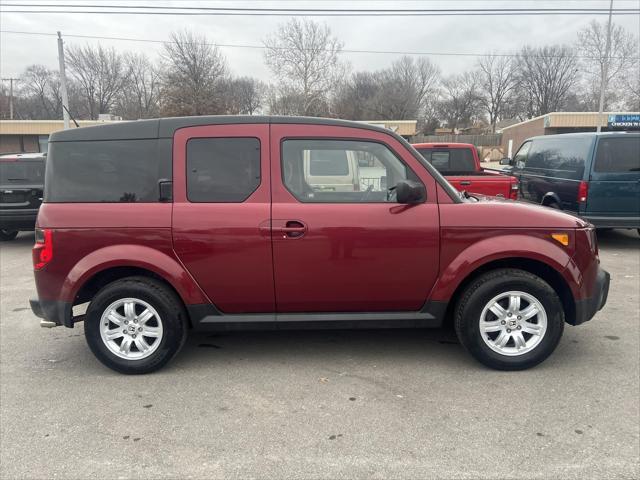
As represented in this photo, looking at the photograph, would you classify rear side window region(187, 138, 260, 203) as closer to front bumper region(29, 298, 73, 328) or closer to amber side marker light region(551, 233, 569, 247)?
front bumper region(29, 298, 73, 328)

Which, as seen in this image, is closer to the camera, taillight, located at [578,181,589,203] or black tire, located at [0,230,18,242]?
taillight, located at [578,181,589,203]

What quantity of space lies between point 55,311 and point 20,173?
664 cm

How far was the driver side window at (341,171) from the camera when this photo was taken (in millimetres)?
3656

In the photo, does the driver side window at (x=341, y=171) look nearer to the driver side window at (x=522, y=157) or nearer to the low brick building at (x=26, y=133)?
the driver side window at (x=522, y=157)

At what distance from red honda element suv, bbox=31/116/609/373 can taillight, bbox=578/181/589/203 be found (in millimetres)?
5031

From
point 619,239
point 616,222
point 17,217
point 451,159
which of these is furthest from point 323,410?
point 619,239

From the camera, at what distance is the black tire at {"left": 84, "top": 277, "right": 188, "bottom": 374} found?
3.64 m

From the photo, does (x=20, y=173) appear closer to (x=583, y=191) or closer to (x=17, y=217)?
(x=17, y=217)

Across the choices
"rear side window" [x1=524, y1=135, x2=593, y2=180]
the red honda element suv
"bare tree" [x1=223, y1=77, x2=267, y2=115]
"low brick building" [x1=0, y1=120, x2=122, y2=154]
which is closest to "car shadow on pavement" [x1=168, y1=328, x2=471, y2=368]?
the red honda element suv

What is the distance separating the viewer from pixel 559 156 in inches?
353

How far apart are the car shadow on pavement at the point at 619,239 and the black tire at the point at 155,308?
27.1 ft

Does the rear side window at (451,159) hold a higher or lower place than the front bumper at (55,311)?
higher

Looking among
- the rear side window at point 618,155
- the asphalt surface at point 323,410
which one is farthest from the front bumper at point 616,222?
the asphalt surface at point 323,410

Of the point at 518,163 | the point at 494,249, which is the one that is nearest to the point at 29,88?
the point at 518,163
